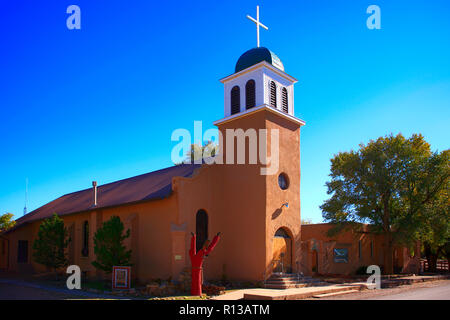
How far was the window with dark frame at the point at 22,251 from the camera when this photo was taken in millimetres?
34344

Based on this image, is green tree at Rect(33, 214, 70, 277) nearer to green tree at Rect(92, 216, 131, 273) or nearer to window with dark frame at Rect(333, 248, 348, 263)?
green tree at Rect(92, 216, 131, 273)

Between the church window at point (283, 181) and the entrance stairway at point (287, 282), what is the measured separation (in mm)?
4957

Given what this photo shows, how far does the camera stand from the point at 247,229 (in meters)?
21.7

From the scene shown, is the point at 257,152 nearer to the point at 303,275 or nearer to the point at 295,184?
the point at 295,184

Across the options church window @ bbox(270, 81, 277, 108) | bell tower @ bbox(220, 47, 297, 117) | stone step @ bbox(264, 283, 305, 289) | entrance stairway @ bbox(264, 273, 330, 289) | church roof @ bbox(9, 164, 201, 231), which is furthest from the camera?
church window @ bbox(270, 81, 277, 108)

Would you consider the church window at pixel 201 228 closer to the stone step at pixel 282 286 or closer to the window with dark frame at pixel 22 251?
the stone step at pixel 282 286

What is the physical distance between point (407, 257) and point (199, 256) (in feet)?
85.5

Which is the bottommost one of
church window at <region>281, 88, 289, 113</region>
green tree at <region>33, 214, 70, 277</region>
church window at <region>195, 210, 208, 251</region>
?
green tree at <region>33, 214, 70, 277</region>

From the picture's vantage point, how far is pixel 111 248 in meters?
20.6

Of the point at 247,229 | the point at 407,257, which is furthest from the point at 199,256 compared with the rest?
the point at 407,257

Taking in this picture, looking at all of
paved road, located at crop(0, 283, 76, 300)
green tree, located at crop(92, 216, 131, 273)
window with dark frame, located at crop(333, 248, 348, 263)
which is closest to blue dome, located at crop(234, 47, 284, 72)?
green tree, located at crop(92, 216, 131, 273)

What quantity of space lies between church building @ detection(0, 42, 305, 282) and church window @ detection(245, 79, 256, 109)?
0.19 ft

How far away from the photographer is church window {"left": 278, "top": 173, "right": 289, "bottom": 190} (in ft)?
74.5

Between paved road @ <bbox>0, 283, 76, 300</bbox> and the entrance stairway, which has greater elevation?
the entrance stairway
